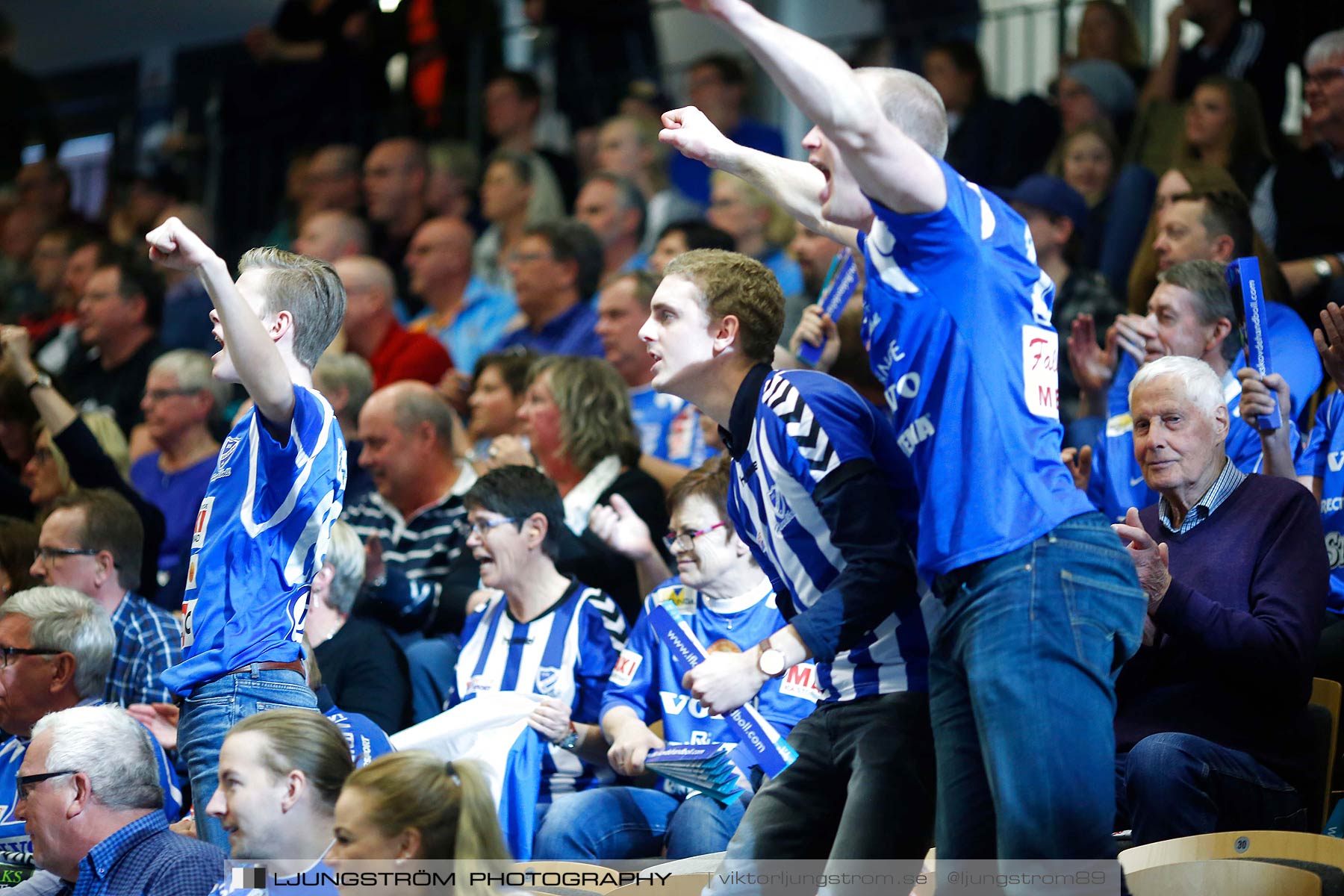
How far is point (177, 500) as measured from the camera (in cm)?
613

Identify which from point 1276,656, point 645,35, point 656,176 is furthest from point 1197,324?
point 645,35

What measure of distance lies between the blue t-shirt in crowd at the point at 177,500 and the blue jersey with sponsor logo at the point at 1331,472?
397cm

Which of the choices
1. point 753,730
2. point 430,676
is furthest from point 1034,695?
point 430,676

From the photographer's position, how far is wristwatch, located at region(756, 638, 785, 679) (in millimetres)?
2566

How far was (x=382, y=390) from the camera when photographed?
5965 mm

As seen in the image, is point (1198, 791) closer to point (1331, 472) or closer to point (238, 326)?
point (1331, 472)

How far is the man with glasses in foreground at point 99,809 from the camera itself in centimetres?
343

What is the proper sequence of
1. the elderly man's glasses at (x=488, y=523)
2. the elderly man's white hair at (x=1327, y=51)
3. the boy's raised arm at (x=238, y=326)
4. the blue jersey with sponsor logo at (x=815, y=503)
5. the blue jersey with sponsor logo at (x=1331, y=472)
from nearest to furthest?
the blue jersey with sponsor logo at (x=815, y=503)
the boy's raised arm at (x=238, y=326)
the blue jersey with sponsor logo at (x=1331, y=472)
the elderly man's glasses at (x=488, y=523)
the elderly man's white hair at (x=1327, y=51)

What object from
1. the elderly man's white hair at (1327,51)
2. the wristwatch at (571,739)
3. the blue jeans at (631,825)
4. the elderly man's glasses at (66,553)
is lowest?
the blue jeans at (631,825)

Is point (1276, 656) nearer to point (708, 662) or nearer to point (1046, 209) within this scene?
point (708, 662)

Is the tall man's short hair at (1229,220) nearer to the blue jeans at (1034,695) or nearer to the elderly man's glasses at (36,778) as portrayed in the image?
the blue jeans at (1034,695)

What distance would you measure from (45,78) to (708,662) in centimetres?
1218

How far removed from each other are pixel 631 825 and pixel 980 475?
215 cm

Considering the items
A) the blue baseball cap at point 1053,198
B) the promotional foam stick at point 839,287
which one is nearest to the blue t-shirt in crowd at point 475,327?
the blue baseball cap at point 1053,198
